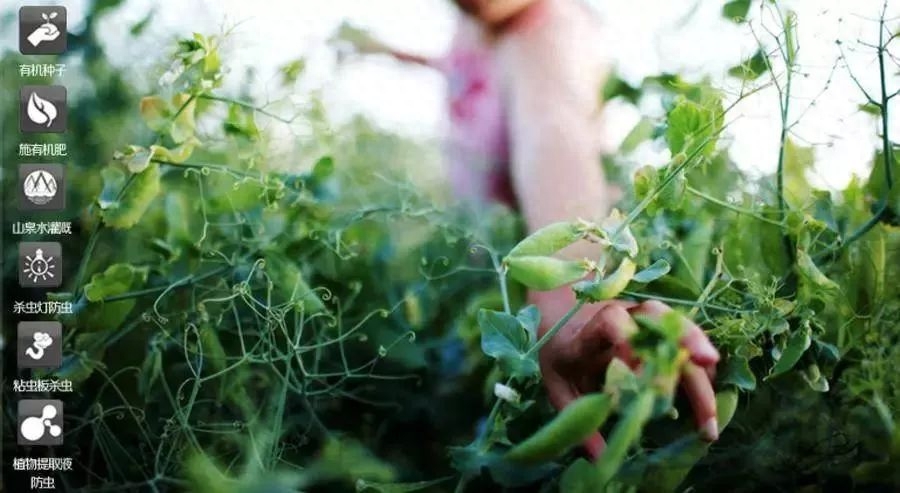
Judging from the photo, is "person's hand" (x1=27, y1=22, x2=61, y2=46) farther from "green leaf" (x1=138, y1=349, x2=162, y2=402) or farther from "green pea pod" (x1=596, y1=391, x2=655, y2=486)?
"green pea pod" (x1=596, y1=391, x2=655, y2=486)

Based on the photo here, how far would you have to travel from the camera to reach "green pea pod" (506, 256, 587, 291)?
1.29 feet

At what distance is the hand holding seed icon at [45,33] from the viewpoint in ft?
1.87

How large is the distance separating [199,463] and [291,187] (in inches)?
8.3

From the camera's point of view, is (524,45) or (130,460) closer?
(130,460)

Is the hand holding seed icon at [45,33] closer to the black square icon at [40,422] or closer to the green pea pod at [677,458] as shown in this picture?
the black square icon at [40,422]

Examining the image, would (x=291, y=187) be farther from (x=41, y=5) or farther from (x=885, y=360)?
(x=885, y=360)

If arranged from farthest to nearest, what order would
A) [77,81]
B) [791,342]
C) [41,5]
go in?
[77,81], [41,5], [791,342]

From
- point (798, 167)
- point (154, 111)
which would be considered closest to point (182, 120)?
point (154, 111)

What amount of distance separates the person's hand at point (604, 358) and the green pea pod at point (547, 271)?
5 cm

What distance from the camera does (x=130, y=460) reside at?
0.54 meters

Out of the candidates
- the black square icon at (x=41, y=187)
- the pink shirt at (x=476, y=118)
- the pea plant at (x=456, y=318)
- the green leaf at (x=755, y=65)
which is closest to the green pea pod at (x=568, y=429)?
the pea plant at (x=456, y=318)

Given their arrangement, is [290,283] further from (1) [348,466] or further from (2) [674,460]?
(2) [674,460]

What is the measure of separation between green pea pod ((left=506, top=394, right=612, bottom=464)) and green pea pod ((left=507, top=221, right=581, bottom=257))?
67 mm

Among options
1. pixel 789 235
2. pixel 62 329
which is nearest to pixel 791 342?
pixel 789 235
